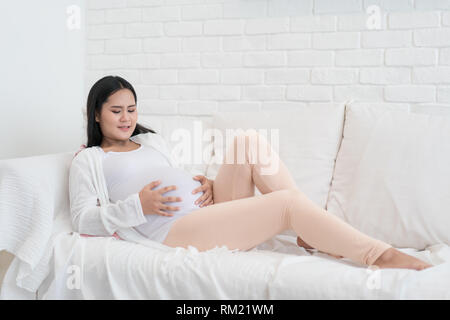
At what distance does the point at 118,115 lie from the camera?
171 centimetres

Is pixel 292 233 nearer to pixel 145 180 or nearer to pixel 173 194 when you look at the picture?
pixel 173 194

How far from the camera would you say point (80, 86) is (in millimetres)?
2502

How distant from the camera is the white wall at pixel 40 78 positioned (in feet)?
Result: 6.44

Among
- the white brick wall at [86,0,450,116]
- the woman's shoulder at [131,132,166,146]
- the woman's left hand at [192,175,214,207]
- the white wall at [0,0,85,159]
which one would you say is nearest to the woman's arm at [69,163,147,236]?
the woman's left hand at [192,175,214,207]

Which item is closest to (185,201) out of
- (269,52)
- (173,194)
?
(173,194)

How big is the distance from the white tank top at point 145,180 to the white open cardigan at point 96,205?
4cm

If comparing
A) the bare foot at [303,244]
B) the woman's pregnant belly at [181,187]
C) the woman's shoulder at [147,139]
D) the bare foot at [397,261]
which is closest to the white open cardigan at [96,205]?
the woman's pregnant belly at [181,187]

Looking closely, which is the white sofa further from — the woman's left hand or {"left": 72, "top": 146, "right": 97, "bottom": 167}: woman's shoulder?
the woman's left hand

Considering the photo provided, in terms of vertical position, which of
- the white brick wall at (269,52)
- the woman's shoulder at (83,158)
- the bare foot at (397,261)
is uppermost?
the white brick wall at (269,52)

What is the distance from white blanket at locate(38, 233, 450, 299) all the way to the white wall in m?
0.83

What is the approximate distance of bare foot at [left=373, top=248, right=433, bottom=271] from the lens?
1234 mm

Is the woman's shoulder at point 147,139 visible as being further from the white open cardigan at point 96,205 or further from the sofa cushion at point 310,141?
the sofa cushion at point 310,141

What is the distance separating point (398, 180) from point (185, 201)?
77 centimetres
